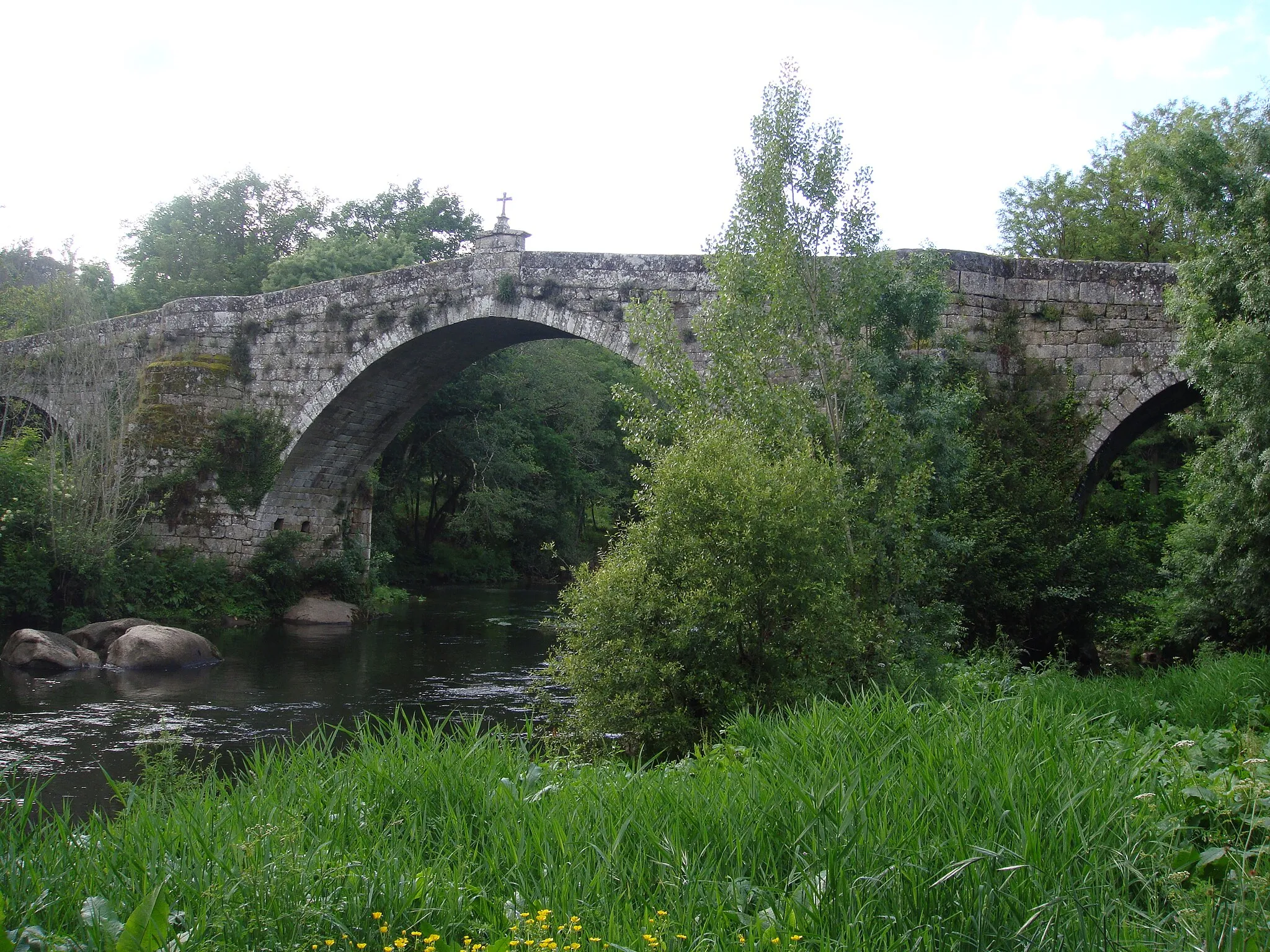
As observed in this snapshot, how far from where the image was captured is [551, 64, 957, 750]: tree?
5441mm

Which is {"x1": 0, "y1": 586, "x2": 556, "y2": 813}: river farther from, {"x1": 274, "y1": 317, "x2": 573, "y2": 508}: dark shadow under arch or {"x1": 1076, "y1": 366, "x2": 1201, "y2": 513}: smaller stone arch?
{"x1": 1076, "y1": 366, "x2": 1201, "y2": 513}: smaller stone arch

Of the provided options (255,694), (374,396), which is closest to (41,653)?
(255,694)

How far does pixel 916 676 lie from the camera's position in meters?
5.52

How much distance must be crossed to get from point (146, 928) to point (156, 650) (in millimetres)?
10371

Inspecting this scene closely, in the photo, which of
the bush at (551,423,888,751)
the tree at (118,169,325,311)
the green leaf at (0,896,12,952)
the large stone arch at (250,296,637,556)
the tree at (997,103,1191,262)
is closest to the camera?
the green leaf at (0,896,12,952)

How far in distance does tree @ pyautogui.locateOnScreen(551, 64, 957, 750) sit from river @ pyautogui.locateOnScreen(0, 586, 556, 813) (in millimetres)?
1374

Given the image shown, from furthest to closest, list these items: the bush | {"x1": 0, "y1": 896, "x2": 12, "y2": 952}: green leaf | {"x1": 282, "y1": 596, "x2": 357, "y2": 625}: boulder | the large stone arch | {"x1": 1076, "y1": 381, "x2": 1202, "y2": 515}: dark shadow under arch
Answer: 1. {"x1": 282, "y1": 596, "x2": 357, "y2": 625}: boulder
2. the large stone arch
3. {"x1": 1076, "y1": 381, "x2": 1202, "y2": 515}: dark shadow under arch
4. the bush
5. {"x1": 0, "y1": 896, "x2": 12, "y2": 952}: green leaf

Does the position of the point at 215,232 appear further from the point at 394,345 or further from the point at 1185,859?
the point at 1185,859

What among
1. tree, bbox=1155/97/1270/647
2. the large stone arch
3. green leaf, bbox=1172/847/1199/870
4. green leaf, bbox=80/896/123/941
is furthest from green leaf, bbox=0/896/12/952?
the large stone arch

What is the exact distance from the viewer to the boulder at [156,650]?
1148cm

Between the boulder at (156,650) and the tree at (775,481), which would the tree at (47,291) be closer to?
the boulder at (156,650)

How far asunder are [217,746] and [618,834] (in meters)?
5.52

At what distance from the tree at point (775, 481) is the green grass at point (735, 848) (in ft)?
5.24

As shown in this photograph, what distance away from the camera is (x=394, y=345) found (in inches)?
603
